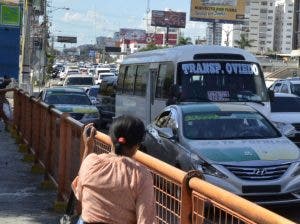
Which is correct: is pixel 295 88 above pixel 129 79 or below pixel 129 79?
below

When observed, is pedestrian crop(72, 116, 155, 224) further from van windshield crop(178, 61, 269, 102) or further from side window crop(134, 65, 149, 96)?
side window crop(134, 65, 149, 96)

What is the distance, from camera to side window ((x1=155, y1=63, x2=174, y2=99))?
1470 cm

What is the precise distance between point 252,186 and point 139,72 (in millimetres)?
9537

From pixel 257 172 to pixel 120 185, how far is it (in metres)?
5.27

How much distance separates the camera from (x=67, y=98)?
67.8 feet

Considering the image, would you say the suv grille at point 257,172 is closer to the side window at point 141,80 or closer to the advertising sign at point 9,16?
the side window at point 141,80

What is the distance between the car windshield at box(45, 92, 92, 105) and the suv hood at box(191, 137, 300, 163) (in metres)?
11.6

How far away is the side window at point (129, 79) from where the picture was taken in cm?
1819

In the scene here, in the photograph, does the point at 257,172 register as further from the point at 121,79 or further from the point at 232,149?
the point at 121,79

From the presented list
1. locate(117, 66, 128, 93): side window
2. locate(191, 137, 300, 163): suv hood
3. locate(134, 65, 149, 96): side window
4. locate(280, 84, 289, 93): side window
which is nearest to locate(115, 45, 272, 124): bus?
locate(134, 65, 149, 96): side window

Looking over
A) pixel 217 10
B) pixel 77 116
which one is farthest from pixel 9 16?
pixel 217 10

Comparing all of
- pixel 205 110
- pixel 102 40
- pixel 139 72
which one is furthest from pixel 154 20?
pixel 205 110

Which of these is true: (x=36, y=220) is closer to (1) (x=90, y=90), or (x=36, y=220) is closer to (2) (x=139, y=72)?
(2) (x=139, y=72)

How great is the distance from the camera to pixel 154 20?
116 m
